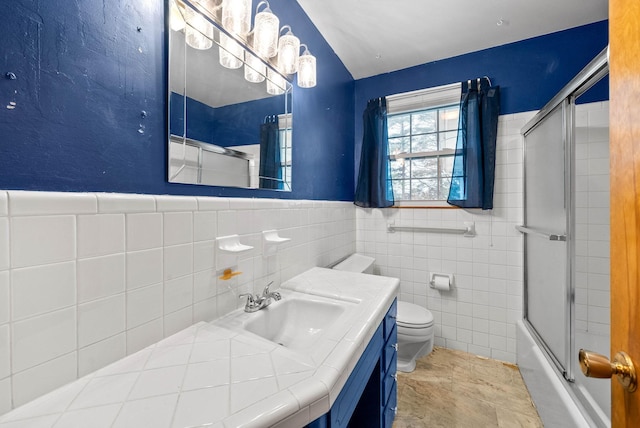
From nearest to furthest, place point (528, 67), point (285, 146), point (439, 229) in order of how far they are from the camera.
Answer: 1. point (285, 146)
2. point (528, 67)
3. point (439, 229)

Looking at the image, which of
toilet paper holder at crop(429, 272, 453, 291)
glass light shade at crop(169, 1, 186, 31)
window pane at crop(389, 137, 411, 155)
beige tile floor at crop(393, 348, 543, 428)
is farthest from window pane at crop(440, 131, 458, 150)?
glass light shade at crop(169, 1, 186, 31)

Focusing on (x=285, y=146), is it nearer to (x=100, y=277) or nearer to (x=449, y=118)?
(x=100, y=277)

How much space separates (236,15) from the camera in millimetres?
1020

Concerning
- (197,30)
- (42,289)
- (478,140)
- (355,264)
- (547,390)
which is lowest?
(547,390)

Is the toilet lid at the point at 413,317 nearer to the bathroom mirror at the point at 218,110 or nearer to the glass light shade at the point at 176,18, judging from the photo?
the bathroom mirror at the point at 218,110

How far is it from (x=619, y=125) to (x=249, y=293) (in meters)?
1.19

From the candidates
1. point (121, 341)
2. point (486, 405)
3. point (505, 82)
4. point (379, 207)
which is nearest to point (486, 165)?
point (505, 82)

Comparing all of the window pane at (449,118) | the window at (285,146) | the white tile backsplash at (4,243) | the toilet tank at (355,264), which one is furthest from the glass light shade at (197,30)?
the window pane at (449,118)

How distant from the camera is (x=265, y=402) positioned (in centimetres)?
52

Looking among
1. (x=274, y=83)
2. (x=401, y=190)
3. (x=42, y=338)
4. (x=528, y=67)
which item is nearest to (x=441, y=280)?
(x=401, y=190)

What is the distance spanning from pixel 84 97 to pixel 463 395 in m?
2.30

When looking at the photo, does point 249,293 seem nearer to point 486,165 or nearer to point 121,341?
point 121,341

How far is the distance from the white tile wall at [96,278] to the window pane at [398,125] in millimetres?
1815

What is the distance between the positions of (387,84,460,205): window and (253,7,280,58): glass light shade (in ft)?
4.61
